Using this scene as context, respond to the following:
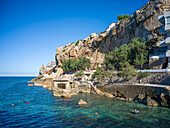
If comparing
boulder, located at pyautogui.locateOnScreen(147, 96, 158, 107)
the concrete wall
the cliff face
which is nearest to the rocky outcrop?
the cliff face

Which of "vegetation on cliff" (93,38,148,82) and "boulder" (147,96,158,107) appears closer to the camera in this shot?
"boulder" (147,96,158,107)

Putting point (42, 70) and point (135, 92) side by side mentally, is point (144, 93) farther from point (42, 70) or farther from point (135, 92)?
point (42, 70)

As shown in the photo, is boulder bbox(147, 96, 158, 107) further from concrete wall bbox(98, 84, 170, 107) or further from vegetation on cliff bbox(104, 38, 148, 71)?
vegetation on cliff bbox(104, 38, 148, 71)

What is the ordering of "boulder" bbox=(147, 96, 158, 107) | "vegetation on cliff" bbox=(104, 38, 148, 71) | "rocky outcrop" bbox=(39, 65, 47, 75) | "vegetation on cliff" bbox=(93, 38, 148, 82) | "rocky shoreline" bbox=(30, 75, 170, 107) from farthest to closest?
"rocky outcrop" bbox=(39, 65, 47, 75)
"vegetation on cliff" bbox=(104, 38, 148, 71)
"vegetation on cliff" bbox=(93, 38, 148, 82)
"boulder" bbox=(147, 96, 158, 107)
"rocky shoreline" bbox=(30, 75, 170, 107)

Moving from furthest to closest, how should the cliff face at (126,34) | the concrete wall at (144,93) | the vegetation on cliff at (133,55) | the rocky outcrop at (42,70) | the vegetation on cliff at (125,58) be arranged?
1. the rocky outcrop at (42,70)
2. the cliff face at (126,34)
3. the vegetation on cliff at (133,55)
4. the vegetation on cliff at (125,58)
5. the concrete wall at (144,93)

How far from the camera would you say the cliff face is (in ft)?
156

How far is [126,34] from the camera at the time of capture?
2500 inches

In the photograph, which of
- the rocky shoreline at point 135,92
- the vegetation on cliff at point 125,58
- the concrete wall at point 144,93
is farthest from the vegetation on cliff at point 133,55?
the concrete wall at point 144,93

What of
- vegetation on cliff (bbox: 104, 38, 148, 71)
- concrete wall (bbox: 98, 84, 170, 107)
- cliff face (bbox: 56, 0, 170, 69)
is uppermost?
cliff face (bbox: 56, 0, 170, 69)

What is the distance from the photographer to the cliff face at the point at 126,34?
156 feet

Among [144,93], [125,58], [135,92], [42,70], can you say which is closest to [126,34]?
[125,58]

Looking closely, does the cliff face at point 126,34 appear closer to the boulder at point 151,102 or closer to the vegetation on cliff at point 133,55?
the vegetation on cliff at point 133,55

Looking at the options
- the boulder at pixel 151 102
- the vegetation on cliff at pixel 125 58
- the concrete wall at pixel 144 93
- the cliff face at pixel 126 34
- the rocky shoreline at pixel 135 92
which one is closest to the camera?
the concrete wall at pixel 144 93

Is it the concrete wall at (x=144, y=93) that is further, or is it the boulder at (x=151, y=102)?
the boulder at (x=151, y=102)
